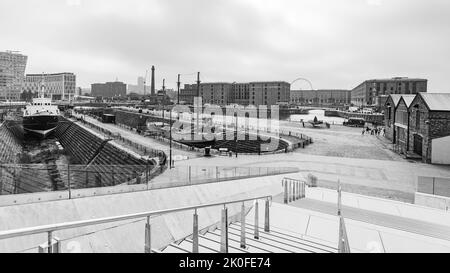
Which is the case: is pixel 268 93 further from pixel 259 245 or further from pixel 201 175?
pixel 259 245

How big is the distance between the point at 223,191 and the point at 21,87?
210 metres

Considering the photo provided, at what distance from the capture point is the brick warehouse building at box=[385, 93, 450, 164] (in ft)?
90.2

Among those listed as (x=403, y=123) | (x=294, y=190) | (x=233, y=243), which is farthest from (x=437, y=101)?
(x=233, y=243)

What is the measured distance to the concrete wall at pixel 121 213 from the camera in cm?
535

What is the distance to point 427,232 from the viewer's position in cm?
901

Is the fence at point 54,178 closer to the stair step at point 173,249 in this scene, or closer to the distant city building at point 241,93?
the stair step at point 173,249

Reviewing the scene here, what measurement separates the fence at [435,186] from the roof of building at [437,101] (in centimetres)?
1597

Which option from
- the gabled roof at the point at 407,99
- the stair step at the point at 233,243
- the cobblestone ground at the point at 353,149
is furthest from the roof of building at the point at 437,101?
the stair step at the point at 233,243

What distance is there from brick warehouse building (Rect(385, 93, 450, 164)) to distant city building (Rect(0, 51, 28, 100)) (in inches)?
7461

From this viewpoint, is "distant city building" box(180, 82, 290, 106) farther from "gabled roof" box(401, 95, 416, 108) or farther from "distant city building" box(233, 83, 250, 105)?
"gabled roof" box(401, 95, 416, 108)
